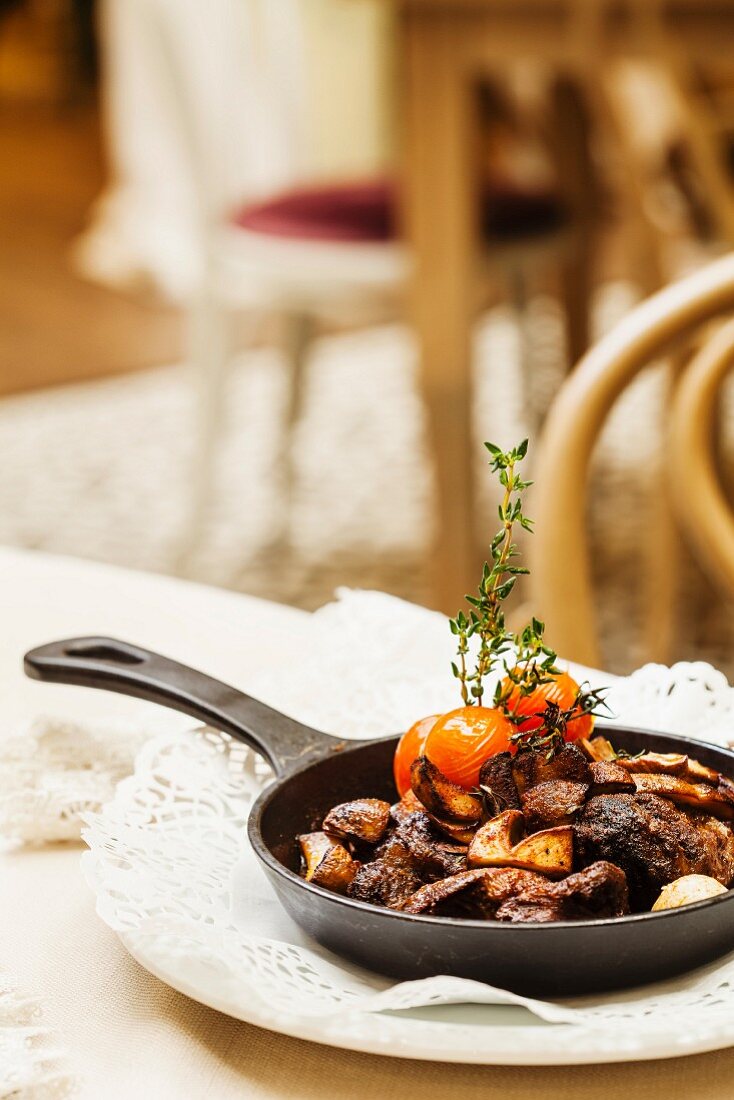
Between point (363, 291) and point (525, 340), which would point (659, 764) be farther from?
point (525, 340)

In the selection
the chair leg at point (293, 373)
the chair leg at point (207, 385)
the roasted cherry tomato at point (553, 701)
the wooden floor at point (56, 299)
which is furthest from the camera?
the wooden floor at point (56, 299)

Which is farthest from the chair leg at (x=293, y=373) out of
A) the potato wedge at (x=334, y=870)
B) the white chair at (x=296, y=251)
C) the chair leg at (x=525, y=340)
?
the potato wedge at (x=334, y=870)

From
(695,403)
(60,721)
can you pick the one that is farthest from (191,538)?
(60,721)

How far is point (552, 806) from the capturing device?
425 millimetres

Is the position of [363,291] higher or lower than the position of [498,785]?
higher

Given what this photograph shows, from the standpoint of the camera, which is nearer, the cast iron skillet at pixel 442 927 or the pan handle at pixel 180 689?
the cast iron skillet at pixel 442 927

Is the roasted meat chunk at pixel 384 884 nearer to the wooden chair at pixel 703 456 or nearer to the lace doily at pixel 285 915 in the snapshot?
the lace doily at pixel 285 915

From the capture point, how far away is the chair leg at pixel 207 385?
2.48 meters

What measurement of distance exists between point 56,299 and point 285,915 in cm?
443

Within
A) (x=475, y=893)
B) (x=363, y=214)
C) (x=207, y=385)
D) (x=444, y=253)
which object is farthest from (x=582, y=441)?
(x=207, y=385)

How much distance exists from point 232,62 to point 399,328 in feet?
3.69

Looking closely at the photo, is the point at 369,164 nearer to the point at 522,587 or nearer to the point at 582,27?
the point at 522,587

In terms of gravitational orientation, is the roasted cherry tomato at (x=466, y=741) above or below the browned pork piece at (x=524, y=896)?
above

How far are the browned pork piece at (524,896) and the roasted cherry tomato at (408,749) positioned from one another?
0.25 ft
